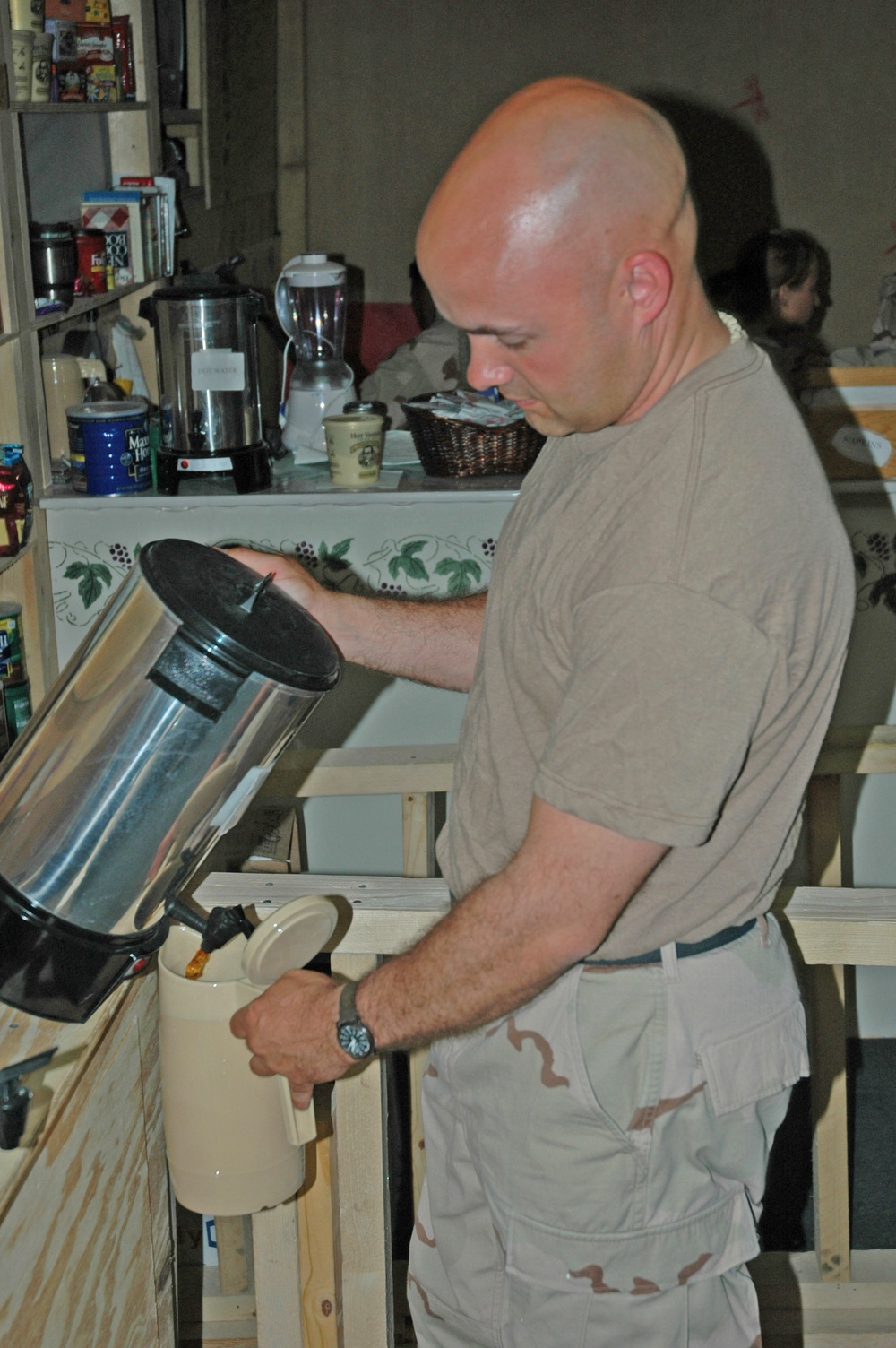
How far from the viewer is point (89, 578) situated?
2367 mm

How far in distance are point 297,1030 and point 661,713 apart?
422 millimetres

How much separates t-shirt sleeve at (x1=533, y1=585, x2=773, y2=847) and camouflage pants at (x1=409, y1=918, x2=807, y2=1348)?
235mm

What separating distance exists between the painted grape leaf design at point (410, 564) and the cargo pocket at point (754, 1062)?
137 cm

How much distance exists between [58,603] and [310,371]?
2.27 ft

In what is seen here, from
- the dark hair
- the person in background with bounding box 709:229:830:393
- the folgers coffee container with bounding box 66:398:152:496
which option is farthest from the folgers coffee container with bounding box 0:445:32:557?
the dark hair

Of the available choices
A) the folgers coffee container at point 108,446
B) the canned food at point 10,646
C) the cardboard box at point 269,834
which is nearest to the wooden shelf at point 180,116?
the folgers coffee container at point 108,446

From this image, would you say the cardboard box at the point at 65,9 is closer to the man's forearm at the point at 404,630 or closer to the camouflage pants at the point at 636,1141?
the man's forearm at the point at 404,630

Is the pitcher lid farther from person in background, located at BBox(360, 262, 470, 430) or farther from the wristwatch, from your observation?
person in background, located at BBox(360, 262, 470, 430)

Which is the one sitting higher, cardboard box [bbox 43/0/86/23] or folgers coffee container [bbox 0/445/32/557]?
cardboard box [bbox 43/0/86/23]

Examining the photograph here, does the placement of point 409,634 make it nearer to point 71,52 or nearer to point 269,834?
point 269,834

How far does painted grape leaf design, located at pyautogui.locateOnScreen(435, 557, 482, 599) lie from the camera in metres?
2.39

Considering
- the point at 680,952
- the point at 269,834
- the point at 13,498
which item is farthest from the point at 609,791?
the point at 13,498

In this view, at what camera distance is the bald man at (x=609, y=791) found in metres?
0.90

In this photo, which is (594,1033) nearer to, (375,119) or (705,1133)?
(705,1133)
